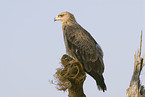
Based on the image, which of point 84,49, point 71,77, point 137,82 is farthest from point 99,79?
point 137,82

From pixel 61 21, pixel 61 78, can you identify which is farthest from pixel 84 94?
pixel 61 21

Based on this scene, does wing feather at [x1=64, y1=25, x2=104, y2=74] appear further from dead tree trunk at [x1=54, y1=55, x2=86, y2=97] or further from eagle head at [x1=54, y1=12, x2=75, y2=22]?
eagle head at [x1=54, y1=12, x2=75, y2=22]

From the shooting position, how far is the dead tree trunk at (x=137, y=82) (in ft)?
36.1

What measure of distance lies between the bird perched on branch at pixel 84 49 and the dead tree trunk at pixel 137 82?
6.44 ft

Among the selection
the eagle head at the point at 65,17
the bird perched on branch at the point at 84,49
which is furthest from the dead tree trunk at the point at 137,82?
the eagle head at the point at 65,17

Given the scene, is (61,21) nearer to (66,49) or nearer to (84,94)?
(66,49)

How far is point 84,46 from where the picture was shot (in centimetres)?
963

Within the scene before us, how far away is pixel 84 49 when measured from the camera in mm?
9594

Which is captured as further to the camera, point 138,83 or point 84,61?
point 138,83

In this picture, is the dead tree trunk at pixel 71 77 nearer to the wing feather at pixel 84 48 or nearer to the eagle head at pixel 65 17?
the wing feather at pixel 84 48

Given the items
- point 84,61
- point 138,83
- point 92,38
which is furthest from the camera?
point 138,83

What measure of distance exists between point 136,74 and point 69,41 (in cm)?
293

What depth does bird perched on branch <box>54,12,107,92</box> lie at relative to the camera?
926 centimetres

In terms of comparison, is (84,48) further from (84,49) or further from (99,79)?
(99,79)
